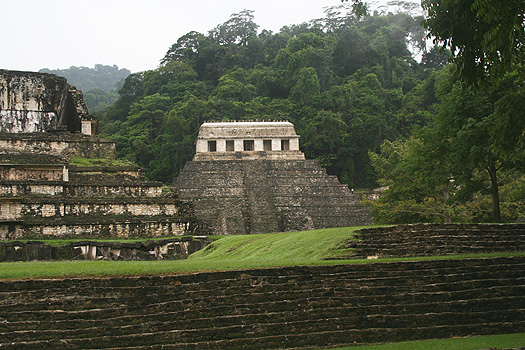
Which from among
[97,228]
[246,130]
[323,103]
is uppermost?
[323,103]

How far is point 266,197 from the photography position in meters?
33.5

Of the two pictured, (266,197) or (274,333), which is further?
(266,197)

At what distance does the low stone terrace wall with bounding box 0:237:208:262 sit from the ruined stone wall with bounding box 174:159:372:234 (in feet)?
19.8

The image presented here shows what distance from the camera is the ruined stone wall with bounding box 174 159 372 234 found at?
3062cm

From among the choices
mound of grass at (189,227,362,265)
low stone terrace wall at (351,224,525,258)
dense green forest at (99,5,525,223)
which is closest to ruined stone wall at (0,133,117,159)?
mound of grass at (189,227,362,265)

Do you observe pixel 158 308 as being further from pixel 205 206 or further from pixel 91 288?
pixel 205 206

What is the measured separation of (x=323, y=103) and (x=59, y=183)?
31.7m

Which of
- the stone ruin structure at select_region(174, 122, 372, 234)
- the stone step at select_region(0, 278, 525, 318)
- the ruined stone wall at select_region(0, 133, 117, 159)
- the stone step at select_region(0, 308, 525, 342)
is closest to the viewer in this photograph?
the stone step at select_region(0, 308, 525, 342)

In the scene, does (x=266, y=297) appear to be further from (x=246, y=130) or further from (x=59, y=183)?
(x=246, y=130)

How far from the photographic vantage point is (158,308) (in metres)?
9.95

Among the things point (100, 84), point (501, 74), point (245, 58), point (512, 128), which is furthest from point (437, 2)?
point (100, 84)

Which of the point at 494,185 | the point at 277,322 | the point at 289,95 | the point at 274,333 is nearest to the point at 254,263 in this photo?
the point at 277,322

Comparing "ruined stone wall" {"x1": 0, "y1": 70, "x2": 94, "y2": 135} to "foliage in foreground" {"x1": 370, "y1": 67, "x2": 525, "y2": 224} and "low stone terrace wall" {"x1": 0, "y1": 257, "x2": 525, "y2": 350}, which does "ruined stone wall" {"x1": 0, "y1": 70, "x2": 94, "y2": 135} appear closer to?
"foliage in foreground" {"x1": 370, "y1": 67, "x2": 525, "y2": 224}

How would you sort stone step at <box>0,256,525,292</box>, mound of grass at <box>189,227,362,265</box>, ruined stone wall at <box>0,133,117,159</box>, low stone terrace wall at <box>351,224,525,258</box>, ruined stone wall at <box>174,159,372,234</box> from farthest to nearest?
ruined stone wall at <box>174,159,372,234</box>
ruined stone wall at <box>0,133,117,159</box>
mound of grass at <box>189,227,362,265</box>
low stone terrace wall at <box>351,224,525,258</box>
stone step at <box>0,256,525,292</box>
